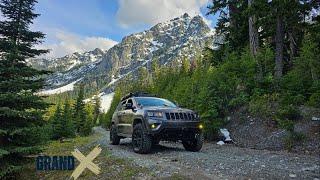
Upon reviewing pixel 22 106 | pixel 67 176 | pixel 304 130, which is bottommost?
pixel 67 176

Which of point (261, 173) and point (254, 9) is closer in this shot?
point (261, 173)

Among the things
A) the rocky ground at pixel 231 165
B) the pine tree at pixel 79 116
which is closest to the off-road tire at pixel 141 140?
the rocky ground at pixel 231 165

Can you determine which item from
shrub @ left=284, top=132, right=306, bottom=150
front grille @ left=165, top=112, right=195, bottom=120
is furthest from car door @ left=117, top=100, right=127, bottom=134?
shrub @ left=284, top=132, right=306, bottom=150

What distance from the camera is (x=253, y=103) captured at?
61.0ft

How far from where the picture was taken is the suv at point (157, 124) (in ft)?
43.2

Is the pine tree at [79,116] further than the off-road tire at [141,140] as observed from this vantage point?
Yes

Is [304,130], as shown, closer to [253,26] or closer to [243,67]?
[243,67]

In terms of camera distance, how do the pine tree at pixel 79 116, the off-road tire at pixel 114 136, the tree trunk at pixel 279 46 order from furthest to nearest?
the pine tree at pixel 79 116 → the tree trunk at pixel 279 46 → the off-road tire at pixel 114 136

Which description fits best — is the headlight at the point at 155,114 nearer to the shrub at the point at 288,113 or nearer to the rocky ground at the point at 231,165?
the rocky ground at the point at 231,165

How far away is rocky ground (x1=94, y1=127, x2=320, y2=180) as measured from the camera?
9.38m

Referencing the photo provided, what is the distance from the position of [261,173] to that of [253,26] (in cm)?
1543

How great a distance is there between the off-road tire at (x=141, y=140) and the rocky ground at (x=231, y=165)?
0.84 feet

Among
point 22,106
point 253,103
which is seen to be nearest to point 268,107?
point 253,103

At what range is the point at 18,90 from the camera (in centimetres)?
1490
